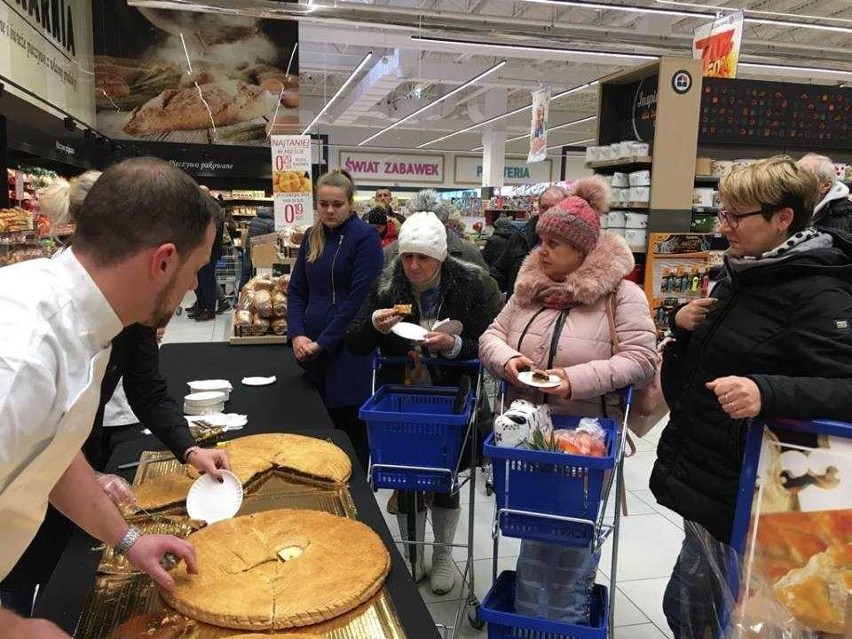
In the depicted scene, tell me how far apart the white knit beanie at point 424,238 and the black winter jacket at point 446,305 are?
0.13 meters

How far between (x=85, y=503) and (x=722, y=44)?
8184 mm

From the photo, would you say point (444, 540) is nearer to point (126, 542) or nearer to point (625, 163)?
point (126, 542)

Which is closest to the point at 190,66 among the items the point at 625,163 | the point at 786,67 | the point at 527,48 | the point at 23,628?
the point at 527,48

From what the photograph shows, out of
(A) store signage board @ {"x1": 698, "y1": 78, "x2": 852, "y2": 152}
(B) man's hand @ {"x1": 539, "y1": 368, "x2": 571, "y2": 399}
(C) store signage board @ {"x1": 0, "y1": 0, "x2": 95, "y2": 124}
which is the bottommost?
(B) man's hand @ {"x1": 539, "y1": 368, "x2": 571, "y2": 399}

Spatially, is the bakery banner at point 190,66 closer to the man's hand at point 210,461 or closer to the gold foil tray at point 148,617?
the man's hand at point 210,461

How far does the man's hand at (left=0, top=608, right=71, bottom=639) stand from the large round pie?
0.35m

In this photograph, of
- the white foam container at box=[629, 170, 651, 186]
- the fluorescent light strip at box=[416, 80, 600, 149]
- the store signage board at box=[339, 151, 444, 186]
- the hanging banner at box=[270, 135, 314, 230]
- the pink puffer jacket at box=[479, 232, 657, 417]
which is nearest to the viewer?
the pink puffer jacket at box=[479, 232, 657, 417]

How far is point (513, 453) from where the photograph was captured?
6.06 feet

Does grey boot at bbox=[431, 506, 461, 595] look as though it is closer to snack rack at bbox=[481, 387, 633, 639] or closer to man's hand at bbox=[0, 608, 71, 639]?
snack rack at bbox=[481, 387, 633, 639]

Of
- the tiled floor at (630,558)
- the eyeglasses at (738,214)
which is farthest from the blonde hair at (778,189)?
the tiled floor at (630,558)

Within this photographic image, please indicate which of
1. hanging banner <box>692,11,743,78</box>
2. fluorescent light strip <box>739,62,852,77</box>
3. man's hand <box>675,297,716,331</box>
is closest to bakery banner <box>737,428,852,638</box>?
man's hand <box>675,297,716,331</box>

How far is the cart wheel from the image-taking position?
104 inches

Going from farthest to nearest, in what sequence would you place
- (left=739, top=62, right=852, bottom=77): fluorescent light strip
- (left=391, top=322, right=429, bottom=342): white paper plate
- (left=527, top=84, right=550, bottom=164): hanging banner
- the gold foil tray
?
(left=527, top=84, right=550, bottom=164): hanging banner → (left=739, top=62, right=852, bottom=77): fluorescent light strip → (left=391, top=322, right=429, bottom=342): white paper plate → the gold foil tray

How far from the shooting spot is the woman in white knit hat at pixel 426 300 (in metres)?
2.60
